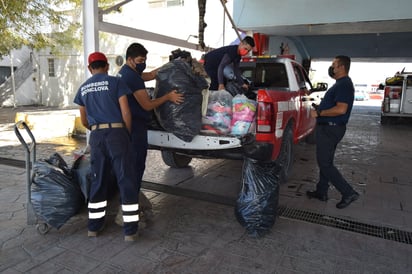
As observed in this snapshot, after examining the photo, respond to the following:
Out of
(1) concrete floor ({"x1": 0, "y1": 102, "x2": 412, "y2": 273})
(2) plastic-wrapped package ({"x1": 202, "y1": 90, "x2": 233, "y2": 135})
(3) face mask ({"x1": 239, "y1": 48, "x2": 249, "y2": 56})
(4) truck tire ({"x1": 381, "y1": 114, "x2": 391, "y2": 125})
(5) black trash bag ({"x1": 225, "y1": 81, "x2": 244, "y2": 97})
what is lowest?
(1) concrete floor ({"x1": 0, "y1": 102, "x2": 412, "y2": 273})

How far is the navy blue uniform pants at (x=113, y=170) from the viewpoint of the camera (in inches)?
126

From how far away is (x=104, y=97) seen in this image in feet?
10.4

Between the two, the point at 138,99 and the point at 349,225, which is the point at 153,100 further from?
the point at 349,225

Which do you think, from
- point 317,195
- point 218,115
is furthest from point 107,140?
point 317,195

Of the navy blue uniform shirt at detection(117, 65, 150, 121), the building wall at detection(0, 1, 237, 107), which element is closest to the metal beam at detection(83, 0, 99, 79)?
the navy blue uniform shirt at detection(117, 65, 150, 121)

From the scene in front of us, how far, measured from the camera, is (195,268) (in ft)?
9.39

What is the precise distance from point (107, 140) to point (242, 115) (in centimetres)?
143

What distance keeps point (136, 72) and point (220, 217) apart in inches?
73.7

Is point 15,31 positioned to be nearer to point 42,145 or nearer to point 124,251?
point 42,145

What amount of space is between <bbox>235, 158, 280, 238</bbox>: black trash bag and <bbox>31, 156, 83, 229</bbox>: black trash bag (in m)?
1.69

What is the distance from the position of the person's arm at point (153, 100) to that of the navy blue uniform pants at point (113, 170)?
1.23ft

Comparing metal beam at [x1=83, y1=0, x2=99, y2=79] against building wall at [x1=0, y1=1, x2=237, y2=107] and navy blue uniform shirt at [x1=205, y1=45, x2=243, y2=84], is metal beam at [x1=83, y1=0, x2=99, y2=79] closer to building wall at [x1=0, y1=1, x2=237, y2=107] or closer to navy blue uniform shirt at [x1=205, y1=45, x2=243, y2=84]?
navy blue uniform shirt at [x1=205, y1=45, x2=243, y2=84]

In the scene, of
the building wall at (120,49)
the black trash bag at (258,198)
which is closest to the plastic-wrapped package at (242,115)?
the black trash bag at (258,198)

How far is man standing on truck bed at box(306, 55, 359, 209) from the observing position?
4012 millimetres
